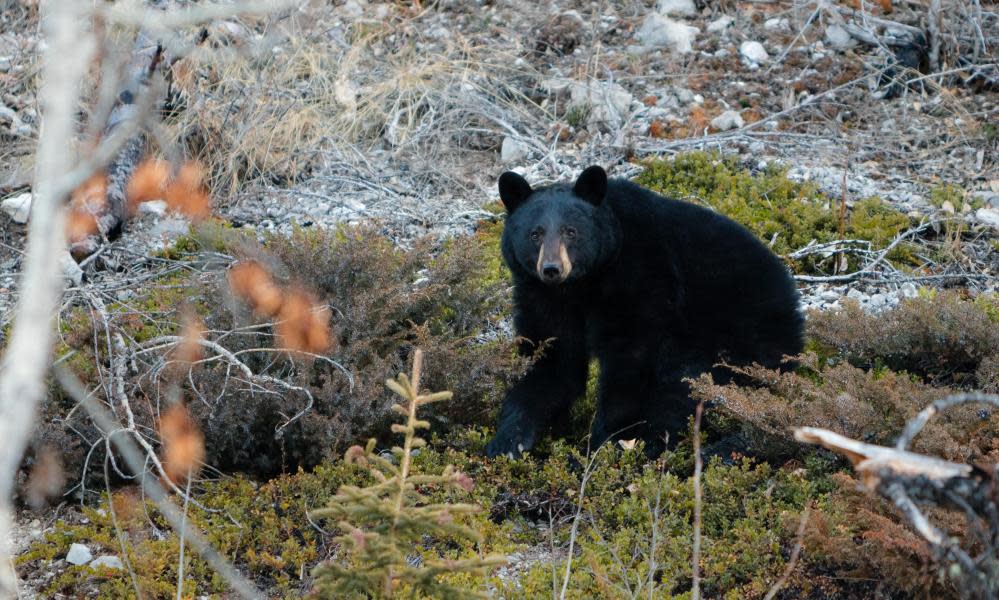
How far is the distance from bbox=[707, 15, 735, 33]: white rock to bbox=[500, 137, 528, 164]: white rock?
268cm

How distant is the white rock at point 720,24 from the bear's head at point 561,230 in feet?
18.6

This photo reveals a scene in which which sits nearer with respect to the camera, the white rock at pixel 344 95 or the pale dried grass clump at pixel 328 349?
the pale dried grass clump at pixel 328 349

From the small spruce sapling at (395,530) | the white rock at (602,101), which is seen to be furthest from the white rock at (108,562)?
the white rock at (602,101)

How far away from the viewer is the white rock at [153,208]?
26.9 feet

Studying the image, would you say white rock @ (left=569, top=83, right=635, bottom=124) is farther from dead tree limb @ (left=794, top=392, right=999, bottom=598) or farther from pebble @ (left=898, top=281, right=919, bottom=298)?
dead tree limb @ (left=794, top=392, right=999, bottom=598)

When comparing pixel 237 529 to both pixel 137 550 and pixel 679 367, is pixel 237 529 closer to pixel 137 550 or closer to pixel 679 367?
pixel 137 550

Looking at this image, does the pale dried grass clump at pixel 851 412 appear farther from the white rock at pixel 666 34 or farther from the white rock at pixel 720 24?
the white rock at pixel 720 24

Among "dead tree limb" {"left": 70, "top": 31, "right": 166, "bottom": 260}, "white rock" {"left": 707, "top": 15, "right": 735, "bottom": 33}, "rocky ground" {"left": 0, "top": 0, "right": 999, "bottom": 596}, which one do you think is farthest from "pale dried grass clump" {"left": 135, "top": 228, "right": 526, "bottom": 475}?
"white rock" {"left": 707, "top": 15, "right": 735, "bottom": 33}

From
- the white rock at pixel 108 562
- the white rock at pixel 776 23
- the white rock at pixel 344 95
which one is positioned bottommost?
the white rock at pixel 108 562

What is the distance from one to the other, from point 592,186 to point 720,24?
19.2ft

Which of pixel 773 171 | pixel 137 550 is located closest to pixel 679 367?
pixel 137 550

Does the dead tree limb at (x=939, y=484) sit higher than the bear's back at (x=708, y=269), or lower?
higher

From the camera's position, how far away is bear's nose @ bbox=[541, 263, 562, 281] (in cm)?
491

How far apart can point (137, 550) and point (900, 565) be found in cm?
277
